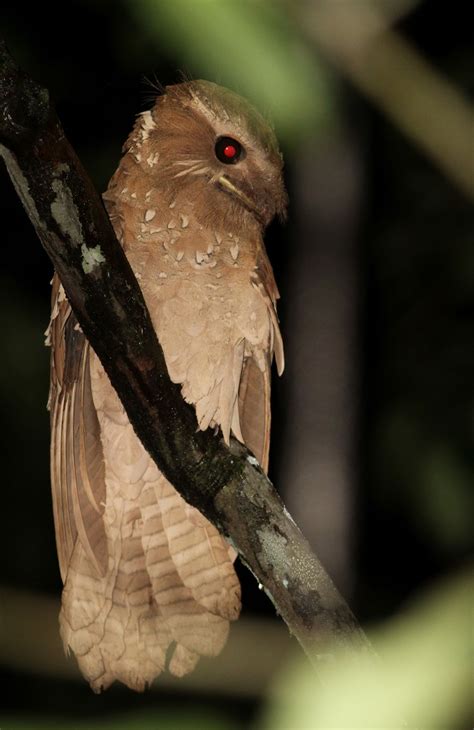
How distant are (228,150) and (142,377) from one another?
3.21 ft

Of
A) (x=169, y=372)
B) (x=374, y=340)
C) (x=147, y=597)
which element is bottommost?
(x=147, y=597)

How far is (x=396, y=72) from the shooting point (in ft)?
2.59

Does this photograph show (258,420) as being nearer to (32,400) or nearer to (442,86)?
(32,400)

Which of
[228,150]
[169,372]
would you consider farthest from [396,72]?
[228,150]

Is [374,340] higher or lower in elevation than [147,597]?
higher

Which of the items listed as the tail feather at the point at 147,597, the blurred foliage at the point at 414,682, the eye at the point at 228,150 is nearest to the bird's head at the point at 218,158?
the eye at the point at 228,150

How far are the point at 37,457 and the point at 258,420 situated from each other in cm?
125

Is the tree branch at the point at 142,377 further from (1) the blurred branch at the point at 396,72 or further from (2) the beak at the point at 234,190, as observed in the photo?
(2) the beak at the point at 234,190

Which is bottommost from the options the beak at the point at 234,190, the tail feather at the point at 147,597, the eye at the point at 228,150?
the tail feather at the point at 147,597

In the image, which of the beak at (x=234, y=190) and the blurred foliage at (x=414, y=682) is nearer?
the blurred foliage at (x=414, y=682)

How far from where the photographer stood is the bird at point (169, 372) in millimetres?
2162

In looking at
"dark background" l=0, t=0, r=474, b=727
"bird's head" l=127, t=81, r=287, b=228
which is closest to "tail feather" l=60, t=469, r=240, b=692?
"dark background" l=0, t=0, r=474, b=727

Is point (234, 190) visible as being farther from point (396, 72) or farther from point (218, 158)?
point (396, 72)

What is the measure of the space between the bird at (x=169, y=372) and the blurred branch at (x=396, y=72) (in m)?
1.40
